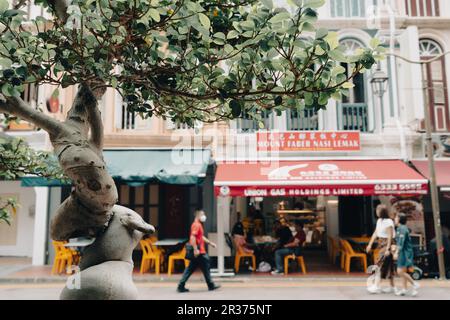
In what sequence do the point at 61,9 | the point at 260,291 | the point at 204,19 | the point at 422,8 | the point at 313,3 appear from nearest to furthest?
the point at 313,3 → the point at 204,19 → the point at 61,9 → the point at 260,291 → the point at 422,8

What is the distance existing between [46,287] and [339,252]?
8.09 m

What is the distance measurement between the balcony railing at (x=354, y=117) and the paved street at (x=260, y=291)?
4622 mm

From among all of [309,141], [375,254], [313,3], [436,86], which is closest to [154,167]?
[309,141]

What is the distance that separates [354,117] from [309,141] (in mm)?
1707

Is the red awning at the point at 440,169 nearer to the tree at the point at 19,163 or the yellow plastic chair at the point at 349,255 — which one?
the yellow plastic chair at the point at 349,255

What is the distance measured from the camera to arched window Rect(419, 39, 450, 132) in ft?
39.7

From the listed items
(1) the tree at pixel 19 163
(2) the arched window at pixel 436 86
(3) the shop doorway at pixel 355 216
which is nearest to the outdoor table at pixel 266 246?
(3) the shop doorway at pixel 355 216

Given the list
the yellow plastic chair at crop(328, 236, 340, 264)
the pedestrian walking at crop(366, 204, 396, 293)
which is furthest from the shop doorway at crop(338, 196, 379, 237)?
the pedestrian walking at crop(366, 204, 396, 293)

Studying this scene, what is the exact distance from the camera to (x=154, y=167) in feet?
37.0

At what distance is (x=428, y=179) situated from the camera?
10391mm

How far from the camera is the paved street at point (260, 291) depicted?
8.19 m

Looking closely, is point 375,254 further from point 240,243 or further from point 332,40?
point 332,40

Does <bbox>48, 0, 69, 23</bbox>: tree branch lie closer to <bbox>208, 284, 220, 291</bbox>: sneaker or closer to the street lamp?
<bbox>208, 284, 220, 291</bbox>: sneaker

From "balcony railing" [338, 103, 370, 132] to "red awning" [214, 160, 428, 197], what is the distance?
1.73 m
